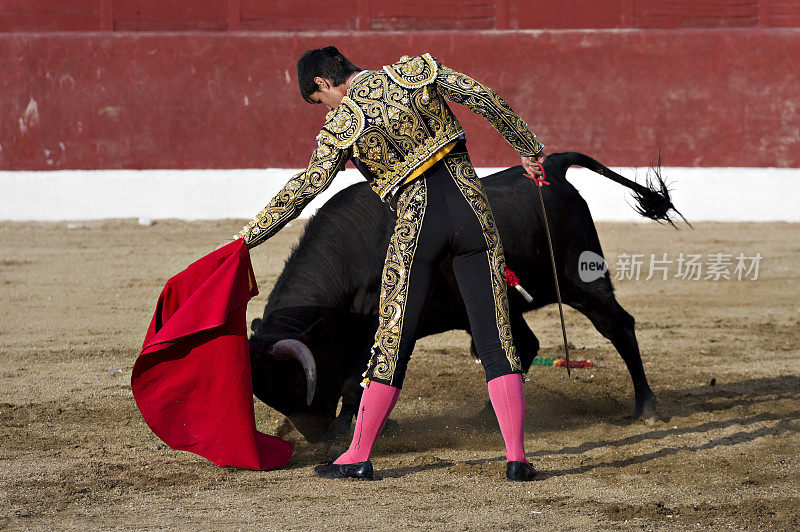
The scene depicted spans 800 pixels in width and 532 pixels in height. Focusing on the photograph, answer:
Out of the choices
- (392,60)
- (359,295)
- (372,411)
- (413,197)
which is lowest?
(372,411)

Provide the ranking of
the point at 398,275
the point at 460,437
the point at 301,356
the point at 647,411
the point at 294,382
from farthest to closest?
the point at 647,411 < the point at 460,437 < the point at 294,382 < the point at 301,356 < the point at 398,275

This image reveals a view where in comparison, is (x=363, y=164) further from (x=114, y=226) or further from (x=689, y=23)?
(x=689, y=23)

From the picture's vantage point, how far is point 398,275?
3.17 m

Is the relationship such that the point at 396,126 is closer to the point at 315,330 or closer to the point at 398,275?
the point at 398,275

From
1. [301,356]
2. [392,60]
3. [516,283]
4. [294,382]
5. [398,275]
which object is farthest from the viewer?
[392,60]

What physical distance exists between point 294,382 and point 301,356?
164 millimetres

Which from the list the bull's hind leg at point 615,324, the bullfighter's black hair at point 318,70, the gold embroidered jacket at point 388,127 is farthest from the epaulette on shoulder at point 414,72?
the bull's hind leg at point 615,324

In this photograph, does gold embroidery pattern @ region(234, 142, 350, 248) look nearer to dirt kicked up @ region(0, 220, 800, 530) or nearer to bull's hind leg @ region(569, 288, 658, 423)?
dirt kicked up @ region(0, 220, 800, 530)

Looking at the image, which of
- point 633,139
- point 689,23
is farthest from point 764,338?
point 689,23

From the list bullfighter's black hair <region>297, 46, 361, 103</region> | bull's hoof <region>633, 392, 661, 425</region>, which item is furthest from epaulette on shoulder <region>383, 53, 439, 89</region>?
bull's hoof <region>633, 392, 661, 425</region>

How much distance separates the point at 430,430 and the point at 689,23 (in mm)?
7020

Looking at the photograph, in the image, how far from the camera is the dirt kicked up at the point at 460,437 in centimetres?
297

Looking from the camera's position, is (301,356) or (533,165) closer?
(533,165)

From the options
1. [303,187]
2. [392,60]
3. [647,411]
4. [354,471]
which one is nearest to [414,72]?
[303,187]
